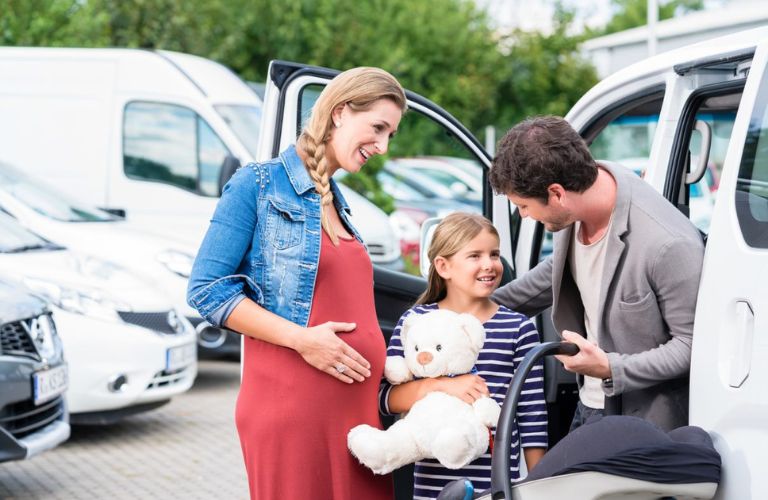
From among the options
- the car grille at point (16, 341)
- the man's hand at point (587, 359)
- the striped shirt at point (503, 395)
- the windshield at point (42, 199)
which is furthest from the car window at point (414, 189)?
the man's hand at point (587, 359)

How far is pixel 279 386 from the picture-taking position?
2916mm

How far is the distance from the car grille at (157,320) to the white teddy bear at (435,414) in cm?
391

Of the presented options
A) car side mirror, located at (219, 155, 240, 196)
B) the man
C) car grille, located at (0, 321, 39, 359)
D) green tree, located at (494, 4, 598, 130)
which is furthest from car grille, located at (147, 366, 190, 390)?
green tree, located at (494, 4, 598, 130)

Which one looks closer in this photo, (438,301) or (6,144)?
(438,301)

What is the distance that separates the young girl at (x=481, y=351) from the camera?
3.14 metres

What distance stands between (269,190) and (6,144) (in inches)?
308

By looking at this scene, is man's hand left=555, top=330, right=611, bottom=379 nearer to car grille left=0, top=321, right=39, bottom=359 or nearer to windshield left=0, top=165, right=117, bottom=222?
car grille left=0, top=321, right=39, bottom=359

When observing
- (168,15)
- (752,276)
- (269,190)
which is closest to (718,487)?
(752,276)

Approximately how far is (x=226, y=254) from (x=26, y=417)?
2.94m

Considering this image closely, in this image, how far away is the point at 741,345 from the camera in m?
2.51

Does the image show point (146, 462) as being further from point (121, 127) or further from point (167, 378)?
point (121, 127)

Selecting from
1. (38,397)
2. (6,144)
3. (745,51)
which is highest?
(745,51)

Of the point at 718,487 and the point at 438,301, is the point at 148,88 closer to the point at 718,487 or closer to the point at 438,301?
the point at 438,301

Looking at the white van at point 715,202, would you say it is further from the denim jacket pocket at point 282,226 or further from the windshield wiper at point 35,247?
the windshield wiper at point 35,247
